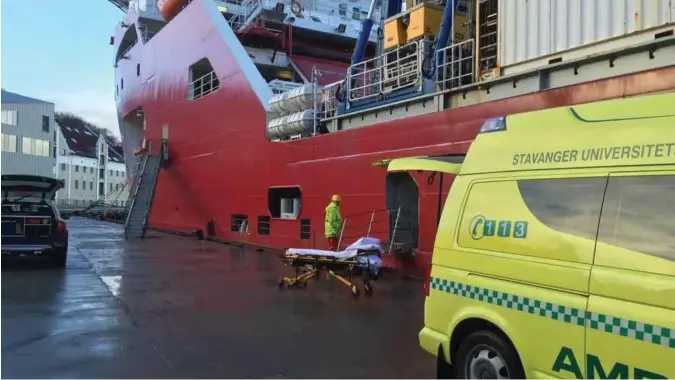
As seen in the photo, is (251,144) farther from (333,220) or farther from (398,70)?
(333,220)

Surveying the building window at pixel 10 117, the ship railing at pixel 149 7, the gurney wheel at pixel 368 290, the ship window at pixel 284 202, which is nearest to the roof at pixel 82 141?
the building window at pixel 10 117

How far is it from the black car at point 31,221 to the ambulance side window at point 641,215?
10873 millimetres

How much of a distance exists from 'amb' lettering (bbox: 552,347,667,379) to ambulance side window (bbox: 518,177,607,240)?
644 mm

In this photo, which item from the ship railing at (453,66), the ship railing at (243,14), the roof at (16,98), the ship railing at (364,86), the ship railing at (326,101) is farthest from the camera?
the roof at (16,98)

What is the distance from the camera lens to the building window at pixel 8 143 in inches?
1760

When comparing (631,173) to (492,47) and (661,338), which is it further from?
(492,47)

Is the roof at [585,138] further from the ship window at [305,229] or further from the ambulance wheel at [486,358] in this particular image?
the ship window at [305,229]

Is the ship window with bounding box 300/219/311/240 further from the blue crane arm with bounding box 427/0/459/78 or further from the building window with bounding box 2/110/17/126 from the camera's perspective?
the building window with bounding box 2/110/17/126

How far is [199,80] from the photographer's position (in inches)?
804

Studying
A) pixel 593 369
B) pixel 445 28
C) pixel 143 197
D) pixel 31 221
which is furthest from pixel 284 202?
pixel 593 369

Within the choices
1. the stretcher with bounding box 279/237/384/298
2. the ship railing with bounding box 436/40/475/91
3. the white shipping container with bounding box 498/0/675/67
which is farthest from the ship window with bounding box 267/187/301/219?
the white shipping container with bounding box 498/0/675/67

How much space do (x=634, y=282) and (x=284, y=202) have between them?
12779mm

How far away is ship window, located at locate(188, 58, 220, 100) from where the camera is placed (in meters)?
20.0

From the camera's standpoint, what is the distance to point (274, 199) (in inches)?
630
